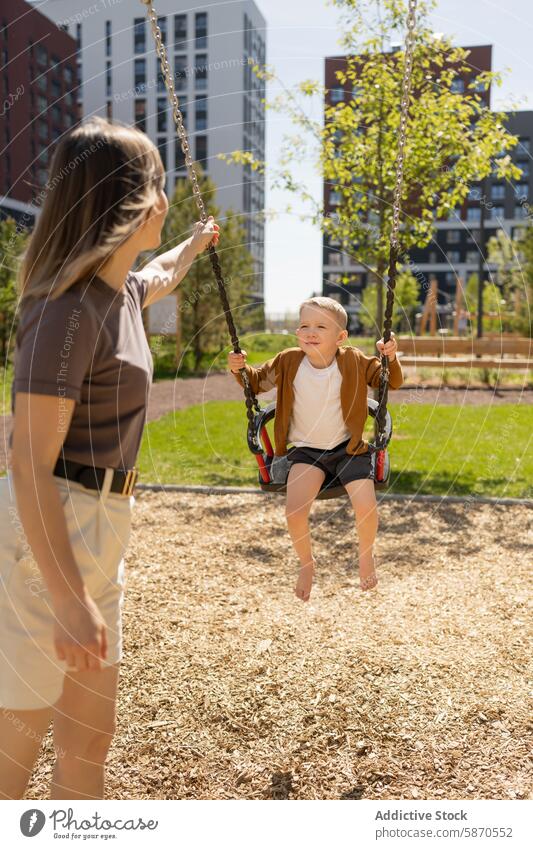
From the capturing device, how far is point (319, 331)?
140 inches

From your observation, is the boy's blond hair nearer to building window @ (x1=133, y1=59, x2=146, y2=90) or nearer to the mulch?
the mulch

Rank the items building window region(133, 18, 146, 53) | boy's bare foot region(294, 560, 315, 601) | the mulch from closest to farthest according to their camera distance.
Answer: the mulch < boy's bare foot region(294, 560, 315, 601) < building window region(133, 18, 146, 53)

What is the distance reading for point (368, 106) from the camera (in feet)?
27.7

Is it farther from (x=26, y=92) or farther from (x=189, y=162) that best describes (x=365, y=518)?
(x=26, y=92)

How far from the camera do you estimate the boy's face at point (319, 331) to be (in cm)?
352

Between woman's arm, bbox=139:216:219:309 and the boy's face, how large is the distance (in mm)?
549

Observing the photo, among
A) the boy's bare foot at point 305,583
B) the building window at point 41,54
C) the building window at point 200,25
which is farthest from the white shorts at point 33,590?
the building window at point 200,25

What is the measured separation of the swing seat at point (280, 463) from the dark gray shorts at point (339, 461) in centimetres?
4

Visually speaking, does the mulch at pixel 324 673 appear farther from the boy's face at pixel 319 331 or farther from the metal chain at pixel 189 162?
the boy's face at pixel 319 331

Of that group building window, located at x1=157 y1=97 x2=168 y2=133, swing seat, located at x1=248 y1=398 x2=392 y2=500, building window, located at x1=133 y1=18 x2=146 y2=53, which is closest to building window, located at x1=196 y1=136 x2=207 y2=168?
building window, located at x1=157 y1=97 x2=168 y2=133

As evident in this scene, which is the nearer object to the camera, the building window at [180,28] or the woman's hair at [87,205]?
the woman's hair at [87,205]

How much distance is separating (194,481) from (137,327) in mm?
6366

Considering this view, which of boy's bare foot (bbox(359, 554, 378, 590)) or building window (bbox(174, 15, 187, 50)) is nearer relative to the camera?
boy's bare foot (bbox(359, 554, 378, 590))

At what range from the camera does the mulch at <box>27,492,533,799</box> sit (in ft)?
10.6
